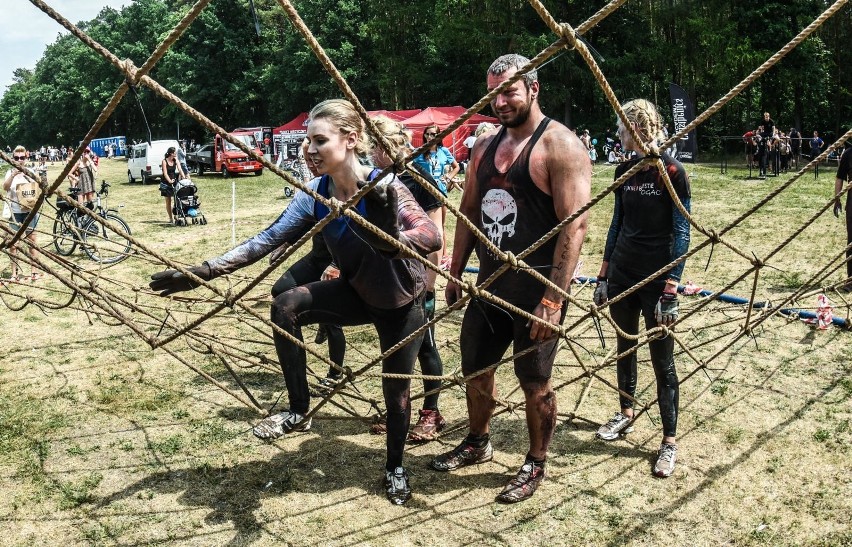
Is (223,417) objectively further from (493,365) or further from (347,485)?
(493,365)

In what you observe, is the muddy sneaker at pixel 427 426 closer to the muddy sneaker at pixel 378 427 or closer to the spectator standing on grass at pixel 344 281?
the muddy sneaker at pixel 378 427

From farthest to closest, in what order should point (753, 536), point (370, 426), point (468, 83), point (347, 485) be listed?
1. point (468, 83)
2. point (370, 426)
3. point (347, 485)
4. point (753, 536)

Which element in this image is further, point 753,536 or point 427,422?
point 427,422

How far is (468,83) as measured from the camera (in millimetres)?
38031

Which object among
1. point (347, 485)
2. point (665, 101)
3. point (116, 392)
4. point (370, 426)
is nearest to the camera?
point (347, 485)

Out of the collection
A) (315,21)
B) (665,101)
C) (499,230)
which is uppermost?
(315,21)

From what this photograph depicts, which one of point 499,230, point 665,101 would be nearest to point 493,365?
point 499,230

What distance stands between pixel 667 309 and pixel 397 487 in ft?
4.87

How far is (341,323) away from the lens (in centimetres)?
316

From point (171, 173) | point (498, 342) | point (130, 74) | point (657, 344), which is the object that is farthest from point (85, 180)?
point (130, 74)

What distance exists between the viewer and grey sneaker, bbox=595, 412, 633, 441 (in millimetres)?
3834

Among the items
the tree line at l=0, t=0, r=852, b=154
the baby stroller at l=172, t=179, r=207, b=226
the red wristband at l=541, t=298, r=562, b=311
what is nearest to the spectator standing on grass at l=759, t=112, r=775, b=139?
the tree line at l=0, t=0, r=852, b=154

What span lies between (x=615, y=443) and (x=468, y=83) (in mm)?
35870

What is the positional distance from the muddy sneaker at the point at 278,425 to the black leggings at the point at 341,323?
42 mm
